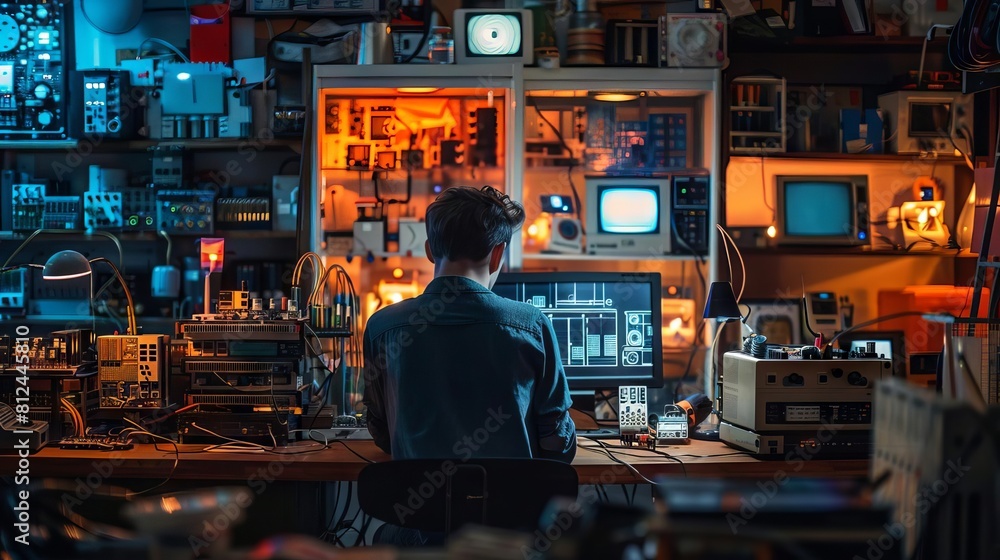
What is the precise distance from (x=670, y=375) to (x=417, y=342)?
1.82 m

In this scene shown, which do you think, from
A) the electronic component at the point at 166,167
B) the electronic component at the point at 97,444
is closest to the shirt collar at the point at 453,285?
the electronic component at the point at 97,444

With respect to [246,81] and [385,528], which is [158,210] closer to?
[246,81]

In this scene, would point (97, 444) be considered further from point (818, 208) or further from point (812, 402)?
point (818, 208)

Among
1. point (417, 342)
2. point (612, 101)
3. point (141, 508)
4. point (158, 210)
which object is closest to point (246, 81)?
point (158, 210)

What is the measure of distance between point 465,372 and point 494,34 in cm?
181

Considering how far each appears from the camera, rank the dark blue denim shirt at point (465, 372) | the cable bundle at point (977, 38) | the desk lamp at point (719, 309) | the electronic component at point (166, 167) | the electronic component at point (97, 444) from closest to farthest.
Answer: the dark blue denim shirt at point (465, 372), the electronic component at point (97, 444), the cable bundle at point (977, 38), the desk lamp at point (719, 309), the electronic component at point (166, 167)

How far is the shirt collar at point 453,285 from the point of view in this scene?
204cm

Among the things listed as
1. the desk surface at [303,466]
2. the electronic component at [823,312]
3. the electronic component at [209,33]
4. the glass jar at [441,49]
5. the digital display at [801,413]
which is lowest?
the desk surface at [303,466]

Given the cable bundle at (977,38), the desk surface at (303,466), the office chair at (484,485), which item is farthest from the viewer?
the cable bundle at (977,38)

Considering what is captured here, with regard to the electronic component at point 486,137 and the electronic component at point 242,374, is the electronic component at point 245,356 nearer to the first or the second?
the electronic component at point 242,374

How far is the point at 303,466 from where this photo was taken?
237 cm

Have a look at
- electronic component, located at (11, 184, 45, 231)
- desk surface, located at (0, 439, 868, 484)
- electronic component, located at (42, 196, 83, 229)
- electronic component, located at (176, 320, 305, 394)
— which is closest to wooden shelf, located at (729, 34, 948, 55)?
desk surface, located at (0, 439, 868, 484)

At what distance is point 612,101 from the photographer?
3572 millimetres

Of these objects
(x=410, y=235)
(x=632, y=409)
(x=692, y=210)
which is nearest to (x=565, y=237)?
(x=692, y=210)
